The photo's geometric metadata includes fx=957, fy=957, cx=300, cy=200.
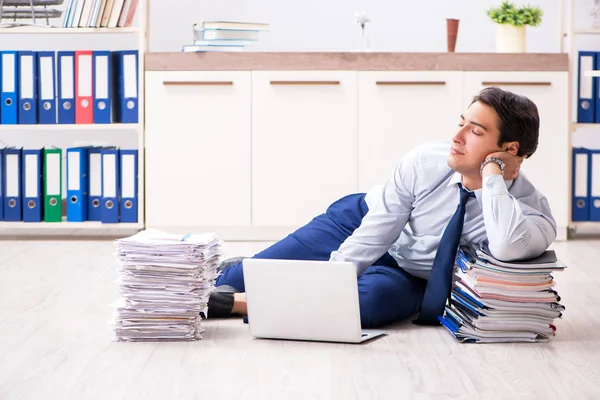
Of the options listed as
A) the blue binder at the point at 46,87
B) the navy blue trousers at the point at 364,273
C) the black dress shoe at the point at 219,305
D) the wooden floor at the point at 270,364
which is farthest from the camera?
the blue binder at the point at 46,87

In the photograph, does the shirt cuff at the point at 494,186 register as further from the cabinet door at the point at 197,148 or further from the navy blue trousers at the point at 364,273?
the cabinet door at the point at 197,148

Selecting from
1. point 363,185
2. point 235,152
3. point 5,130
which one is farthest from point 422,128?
point 5,130

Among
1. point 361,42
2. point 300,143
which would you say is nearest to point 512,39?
point 361,42

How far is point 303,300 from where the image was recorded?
2439 mm

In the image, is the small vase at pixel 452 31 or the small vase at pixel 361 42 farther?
the small vase at pixel 361 42

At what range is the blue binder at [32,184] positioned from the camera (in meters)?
4.54

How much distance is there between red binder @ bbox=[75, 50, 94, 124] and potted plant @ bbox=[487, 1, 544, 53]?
193 centimetres

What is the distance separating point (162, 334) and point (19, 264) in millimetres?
1467

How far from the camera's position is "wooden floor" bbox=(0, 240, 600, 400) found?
205 centimetres

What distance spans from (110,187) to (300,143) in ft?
3.03

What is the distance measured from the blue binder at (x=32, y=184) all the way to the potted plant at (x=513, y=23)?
7.43 ft

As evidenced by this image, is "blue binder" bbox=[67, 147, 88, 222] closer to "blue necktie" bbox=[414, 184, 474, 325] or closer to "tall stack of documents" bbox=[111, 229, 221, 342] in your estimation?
"tall stack of documents" bbox=[111, 229, 221, 342]

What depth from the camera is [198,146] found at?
4488 mm

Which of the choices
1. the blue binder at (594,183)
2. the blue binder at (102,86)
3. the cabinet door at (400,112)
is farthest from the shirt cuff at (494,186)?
the blue binder at (102,86)
